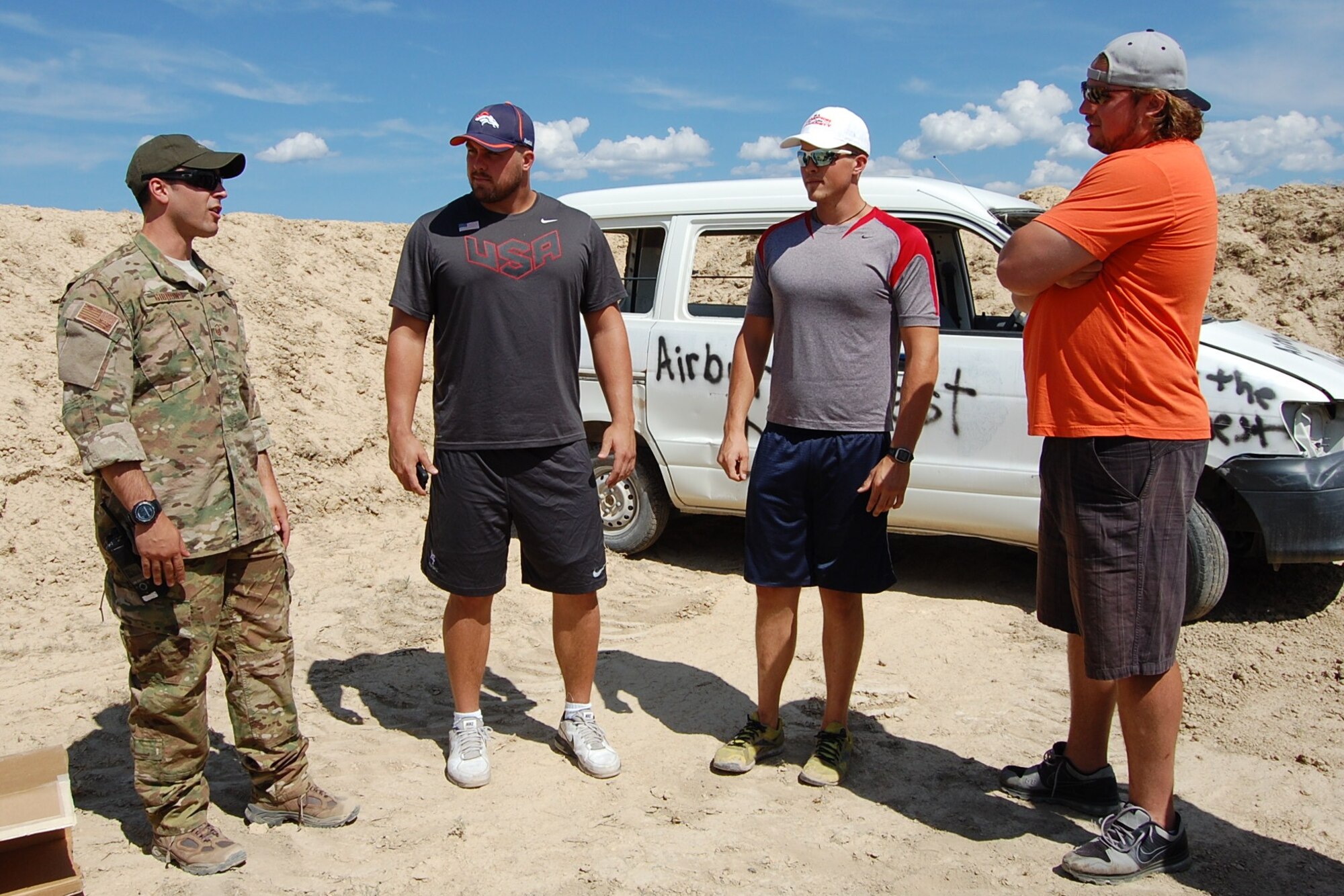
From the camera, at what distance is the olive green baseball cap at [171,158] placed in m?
3.12

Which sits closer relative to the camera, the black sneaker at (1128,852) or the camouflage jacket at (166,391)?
the camouflage jacket at (166,391)

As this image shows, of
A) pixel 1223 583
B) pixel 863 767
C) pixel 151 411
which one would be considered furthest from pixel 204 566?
pixel 1223 583

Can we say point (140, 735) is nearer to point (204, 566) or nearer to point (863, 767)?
point (204, 566)

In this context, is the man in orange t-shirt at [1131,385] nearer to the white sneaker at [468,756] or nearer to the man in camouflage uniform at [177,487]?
the white sneaker at [468,756]

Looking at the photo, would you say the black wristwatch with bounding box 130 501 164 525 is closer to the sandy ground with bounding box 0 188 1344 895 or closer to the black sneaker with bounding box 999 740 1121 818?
the sandy ground with bounding box 0 188 1344 895

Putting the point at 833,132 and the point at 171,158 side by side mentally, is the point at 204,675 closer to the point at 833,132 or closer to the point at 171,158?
the point at 171,158

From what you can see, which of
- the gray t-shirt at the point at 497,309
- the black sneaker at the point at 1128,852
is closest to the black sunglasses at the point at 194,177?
the gray t-shirt at the point at 497,309

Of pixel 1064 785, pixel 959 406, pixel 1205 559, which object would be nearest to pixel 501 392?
pixel 1064 785

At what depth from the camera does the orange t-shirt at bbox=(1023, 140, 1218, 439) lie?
2.92 m

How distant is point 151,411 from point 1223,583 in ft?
15.0

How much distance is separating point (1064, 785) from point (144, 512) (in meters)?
2.97

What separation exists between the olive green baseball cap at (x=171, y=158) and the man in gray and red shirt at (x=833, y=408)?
1.75m

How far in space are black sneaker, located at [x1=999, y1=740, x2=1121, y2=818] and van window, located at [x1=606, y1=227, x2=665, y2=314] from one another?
346 centimetres

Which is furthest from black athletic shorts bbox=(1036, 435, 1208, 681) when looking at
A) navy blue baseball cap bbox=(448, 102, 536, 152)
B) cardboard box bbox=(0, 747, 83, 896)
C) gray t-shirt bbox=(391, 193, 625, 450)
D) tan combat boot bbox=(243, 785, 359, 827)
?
cardboard box bbox=(0, 747, 83, 896)
